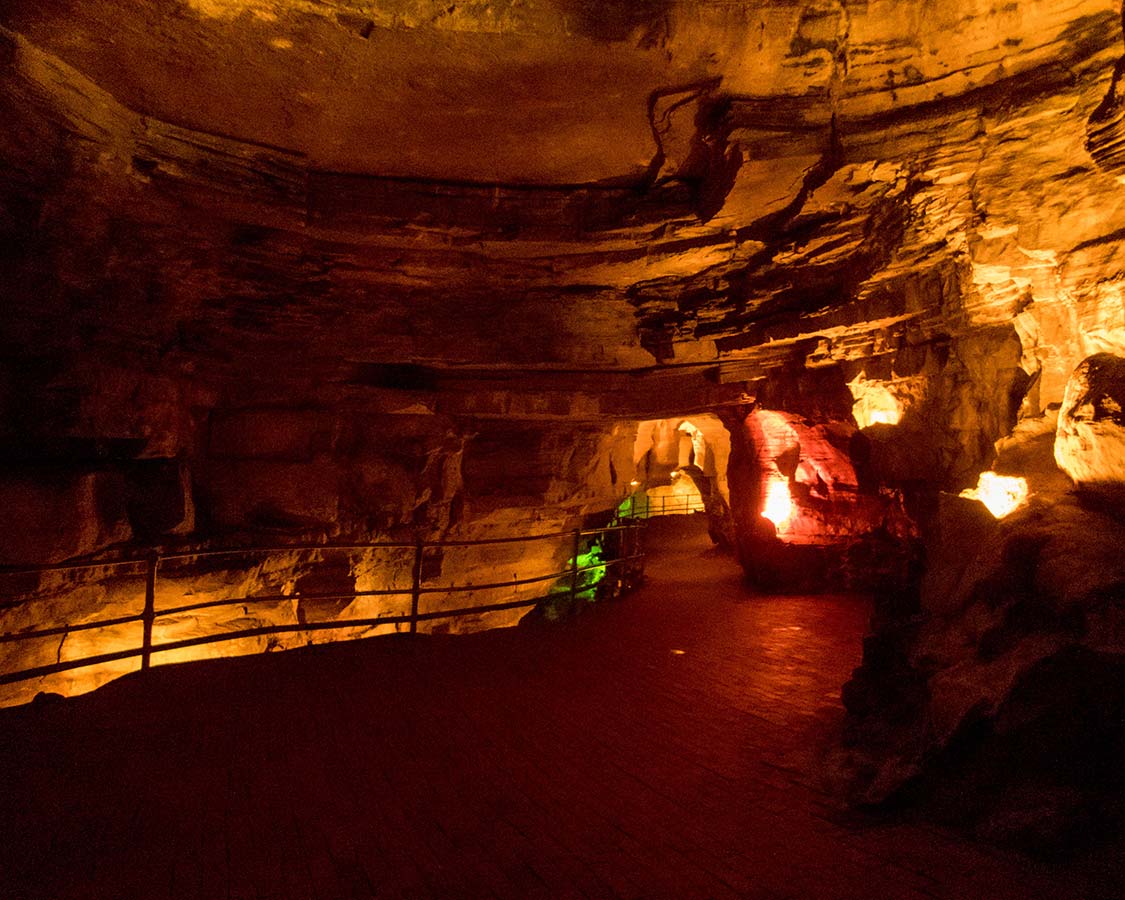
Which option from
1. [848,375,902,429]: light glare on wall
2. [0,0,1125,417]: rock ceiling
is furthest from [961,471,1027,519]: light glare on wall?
[848,375,902,429]: light glare on wall

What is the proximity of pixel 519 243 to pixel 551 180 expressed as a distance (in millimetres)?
964

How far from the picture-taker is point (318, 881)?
2.84 metres

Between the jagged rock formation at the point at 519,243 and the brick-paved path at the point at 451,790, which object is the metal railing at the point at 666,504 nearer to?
the jagged rock formation at the point at 519,243

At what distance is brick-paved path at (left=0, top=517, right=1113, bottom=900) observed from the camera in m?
2.84

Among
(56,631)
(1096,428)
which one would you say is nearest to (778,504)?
(1096,428)

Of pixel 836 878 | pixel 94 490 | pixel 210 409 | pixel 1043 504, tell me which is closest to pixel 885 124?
pixel 1043 504

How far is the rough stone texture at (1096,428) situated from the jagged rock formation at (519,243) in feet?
2.28

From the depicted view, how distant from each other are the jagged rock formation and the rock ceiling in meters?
0.04

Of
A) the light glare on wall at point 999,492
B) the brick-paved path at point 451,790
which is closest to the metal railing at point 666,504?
the light glare on wall at point 999,492

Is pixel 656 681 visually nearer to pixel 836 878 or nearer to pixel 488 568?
pixel 836 878

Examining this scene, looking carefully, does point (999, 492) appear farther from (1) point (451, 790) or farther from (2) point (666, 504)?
(2) point (666, 504)

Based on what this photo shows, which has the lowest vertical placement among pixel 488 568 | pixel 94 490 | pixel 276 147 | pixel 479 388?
pixel 488 568

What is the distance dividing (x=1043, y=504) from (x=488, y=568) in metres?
10.6

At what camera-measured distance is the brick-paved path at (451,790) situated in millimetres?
2842
